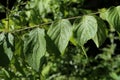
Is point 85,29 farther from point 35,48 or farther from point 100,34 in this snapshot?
point 35,48

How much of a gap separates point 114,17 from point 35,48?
310 millimetres

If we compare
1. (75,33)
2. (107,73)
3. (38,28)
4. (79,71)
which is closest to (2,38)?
(38,28)

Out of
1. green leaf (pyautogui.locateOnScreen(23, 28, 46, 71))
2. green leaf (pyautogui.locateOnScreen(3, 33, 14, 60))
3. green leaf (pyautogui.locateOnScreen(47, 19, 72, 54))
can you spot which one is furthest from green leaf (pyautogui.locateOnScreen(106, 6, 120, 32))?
green leaf (pyautogui.locateOnScreen(3, 33, 14, 60))

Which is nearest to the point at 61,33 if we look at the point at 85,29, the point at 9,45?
the point at 85,29

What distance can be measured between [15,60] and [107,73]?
9.41ft

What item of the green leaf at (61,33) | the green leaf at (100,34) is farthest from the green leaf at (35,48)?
the green leaf at (100,34)

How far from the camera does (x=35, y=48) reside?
1.18 meters

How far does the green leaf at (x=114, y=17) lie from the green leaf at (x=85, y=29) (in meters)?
0.05

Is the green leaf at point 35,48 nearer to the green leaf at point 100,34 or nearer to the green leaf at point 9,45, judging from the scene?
Answer: the green leaf at point 9,45

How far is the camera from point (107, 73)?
4152 millimetres

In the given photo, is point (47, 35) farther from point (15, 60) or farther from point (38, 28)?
point (15, 60)

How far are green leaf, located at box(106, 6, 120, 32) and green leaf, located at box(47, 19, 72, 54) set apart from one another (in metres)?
0.15

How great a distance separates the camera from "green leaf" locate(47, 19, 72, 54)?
3.90 ft

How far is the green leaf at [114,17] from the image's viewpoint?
3.91 feet
